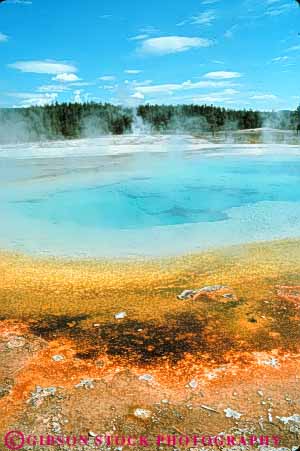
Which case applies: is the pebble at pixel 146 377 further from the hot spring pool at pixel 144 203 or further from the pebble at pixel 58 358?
the hot spring pool at pixel 144 203

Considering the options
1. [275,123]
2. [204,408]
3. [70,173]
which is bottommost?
[204,408]

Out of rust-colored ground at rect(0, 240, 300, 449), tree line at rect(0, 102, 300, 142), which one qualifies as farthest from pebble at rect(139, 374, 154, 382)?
tree line at rect(0, 102, 300, 142)

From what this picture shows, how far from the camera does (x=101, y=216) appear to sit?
350 inches

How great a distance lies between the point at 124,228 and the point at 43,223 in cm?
164

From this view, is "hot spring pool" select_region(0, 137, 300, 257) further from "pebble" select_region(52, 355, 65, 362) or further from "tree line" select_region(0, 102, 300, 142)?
"tree line" select_region(0, 102, 300, 142)

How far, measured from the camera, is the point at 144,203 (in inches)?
400

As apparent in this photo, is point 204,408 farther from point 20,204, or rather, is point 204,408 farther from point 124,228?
point 20,204

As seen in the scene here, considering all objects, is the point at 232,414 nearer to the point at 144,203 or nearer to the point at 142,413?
the point at 142,413

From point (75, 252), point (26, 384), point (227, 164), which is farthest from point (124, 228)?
point (227, 164)

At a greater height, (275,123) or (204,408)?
(275,123)

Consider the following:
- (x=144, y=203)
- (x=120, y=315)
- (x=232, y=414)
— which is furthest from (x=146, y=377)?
(x=144, y=203)

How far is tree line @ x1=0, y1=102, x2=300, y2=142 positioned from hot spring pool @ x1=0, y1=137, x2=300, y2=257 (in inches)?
913

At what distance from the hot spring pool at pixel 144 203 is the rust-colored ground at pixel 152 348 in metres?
1.27

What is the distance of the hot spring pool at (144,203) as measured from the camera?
677 cm
